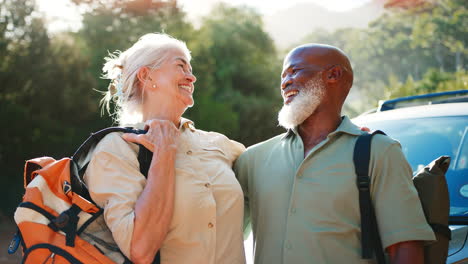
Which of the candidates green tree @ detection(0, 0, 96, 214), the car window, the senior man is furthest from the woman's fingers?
green tree @ detection(0, 0, 96, 214)

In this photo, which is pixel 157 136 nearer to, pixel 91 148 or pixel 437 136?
pixel 91 148

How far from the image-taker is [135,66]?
2.71 metres

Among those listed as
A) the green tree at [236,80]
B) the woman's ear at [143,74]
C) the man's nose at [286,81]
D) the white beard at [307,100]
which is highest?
the woman's ear at [143,74]

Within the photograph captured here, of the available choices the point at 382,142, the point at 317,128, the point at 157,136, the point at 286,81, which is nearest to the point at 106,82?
the point at 286,81

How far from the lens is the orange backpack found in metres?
2.11

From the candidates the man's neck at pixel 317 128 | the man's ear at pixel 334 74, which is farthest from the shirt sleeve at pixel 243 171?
the man's ear at pixel 334 74

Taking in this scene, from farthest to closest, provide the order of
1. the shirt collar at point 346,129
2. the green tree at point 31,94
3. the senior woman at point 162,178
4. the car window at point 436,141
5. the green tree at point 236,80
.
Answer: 1. the green tree at point 236,80
2. the green tree at point 31,94
3. the car window at point 436,141
4. the shirt collar at point 346,129
5. the senior woman at point 162,178

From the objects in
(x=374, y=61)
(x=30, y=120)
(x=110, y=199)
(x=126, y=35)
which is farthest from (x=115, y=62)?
(x=374, y=61)

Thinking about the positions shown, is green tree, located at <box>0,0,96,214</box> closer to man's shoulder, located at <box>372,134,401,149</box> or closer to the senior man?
the senior man

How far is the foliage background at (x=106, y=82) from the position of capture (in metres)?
15.6

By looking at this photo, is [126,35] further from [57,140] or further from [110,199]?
[110,199]

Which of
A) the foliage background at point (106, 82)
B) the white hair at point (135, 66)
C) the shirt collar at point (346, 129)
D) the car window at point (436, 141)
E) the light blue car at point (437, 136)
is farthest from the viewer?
the foliage background at point (106, 82)

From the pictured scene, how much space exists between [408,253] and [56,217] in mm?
1499

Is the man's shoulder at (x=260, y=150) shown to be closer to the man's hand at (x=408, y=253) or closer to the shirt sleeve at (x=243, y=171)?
the shirt sleeve at (x=243, y=171)
